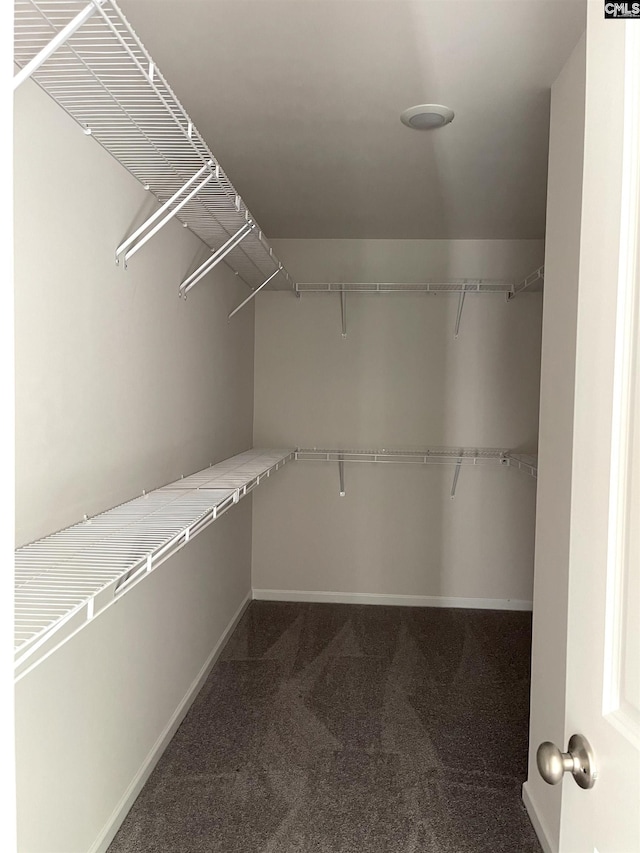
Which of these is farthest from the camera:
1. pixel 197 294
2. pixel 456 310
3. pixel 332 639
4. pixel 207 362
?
pixel 456 310

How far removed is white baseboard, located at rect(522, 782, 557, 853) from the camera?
187 centimetres

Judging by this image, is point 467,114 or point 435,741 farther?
point 435,741

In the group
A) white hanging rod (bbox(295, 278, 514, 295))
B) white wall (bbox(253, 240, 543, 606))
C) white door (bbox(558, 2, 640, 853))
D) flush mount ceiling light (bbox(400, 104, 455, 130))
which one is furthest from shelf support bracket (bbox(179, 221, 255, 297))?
white door (bbox(558, 2, 640, 853))

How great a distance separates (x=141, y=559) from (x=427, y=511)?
9.98 feet

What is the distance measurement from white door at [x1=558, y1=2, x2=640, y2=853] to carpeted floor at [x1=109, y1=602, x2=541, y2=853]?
4.68 ft

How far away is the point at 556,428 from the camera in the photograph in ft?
6.29

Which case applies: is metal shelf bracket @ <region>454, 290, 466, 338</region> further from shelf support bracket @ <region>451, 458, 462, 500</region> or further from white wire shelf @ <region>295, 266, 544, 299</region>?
shelf support bracket @ <region>451, 458, 462, 500</region>

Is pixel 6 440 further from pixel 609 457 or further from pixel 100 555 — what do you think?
pixel 100 555

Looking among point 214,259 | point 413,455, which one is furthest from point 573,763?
point 413,455

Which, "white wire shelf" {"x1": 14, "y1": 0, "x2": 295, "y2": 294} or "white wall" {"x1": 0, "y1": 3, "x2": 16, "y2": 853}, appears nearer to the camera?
"white wall" {"x1": 0, "y1": 3, "x2": 16, "y2": 853}

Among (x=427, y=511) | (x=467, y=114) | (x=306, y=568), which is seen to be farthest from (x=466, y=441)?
(x=467, y=114)

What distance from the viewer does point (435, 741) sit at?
2.48m

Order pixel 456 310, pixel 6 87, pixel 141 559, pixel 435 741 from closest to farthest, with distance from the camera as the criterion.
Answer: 1. pixel 6 87
2. pixel 141 559
3. pixel 435 741
4. pixel 456 310

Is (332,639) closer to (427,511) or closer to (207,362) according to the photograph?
(427,511)
